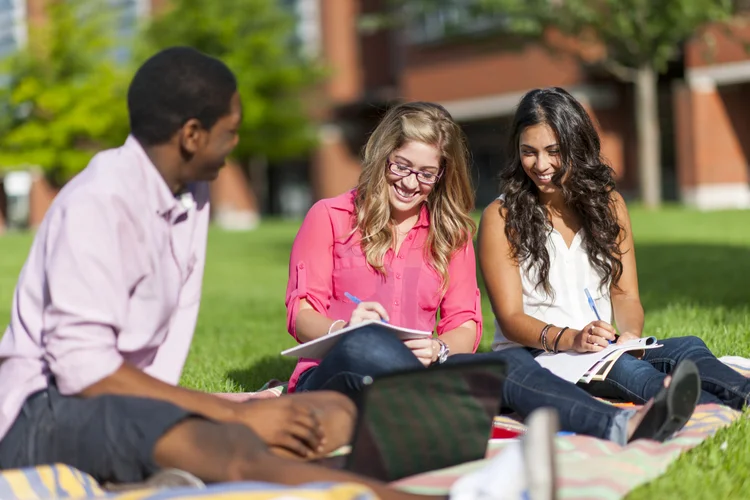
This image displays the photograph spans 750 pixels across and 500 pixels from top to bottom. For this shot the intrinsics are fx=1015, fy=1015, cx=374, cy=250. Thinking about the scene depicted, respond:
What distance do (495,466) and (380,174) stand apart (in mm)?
1852

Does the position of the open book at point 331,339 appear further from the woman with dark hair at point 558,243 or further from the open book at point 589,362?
the woman with dark hair at point 558,243

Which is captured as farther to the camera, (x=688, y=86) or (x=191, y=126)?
(x=688, y=86)

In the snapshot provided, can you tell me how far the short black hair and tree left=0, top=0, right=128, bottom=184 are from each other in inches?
1080

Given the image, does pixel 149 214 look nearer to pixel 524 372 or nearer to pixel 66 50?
pixel 524 372

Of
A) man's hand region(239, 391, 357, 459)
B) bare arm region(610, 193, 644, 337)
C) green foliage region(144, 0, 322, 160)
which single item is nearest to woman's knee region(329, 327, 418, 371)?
man's hand region(239, 391, 357, 459)

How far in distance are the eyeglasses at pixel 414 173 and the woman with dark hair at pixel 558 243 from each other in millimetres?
513

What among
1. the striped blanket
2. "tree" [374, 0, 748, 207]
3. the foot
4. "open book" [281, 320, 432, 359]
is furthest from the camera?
"tree" [374, 0, 748, 207]

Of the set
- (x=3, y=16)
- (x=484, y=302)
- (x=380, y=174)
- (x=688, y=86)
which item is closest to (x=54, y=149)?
(x=3, y=16)

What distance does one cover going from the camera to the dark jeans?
2.80m

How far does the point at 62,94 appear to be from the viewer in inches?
1168

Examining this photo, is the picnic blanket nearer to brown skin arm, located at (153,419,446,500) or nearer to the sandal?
brown skin arm, located at (153,419,446,500)

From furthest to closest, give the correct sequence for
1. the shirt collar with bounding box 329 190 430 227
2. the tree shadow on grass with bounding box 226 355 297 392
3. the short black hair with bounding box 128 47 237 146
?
1. the tree shadow on grass with bounding box 226 355 297 392
2. the shirt collar with bounding box 329 190 430 227
3. the short black hair with bounding box 128 47 237 146

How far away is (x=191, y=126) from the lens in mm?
2975

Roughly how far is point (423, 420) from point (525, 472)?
0.65 metres
